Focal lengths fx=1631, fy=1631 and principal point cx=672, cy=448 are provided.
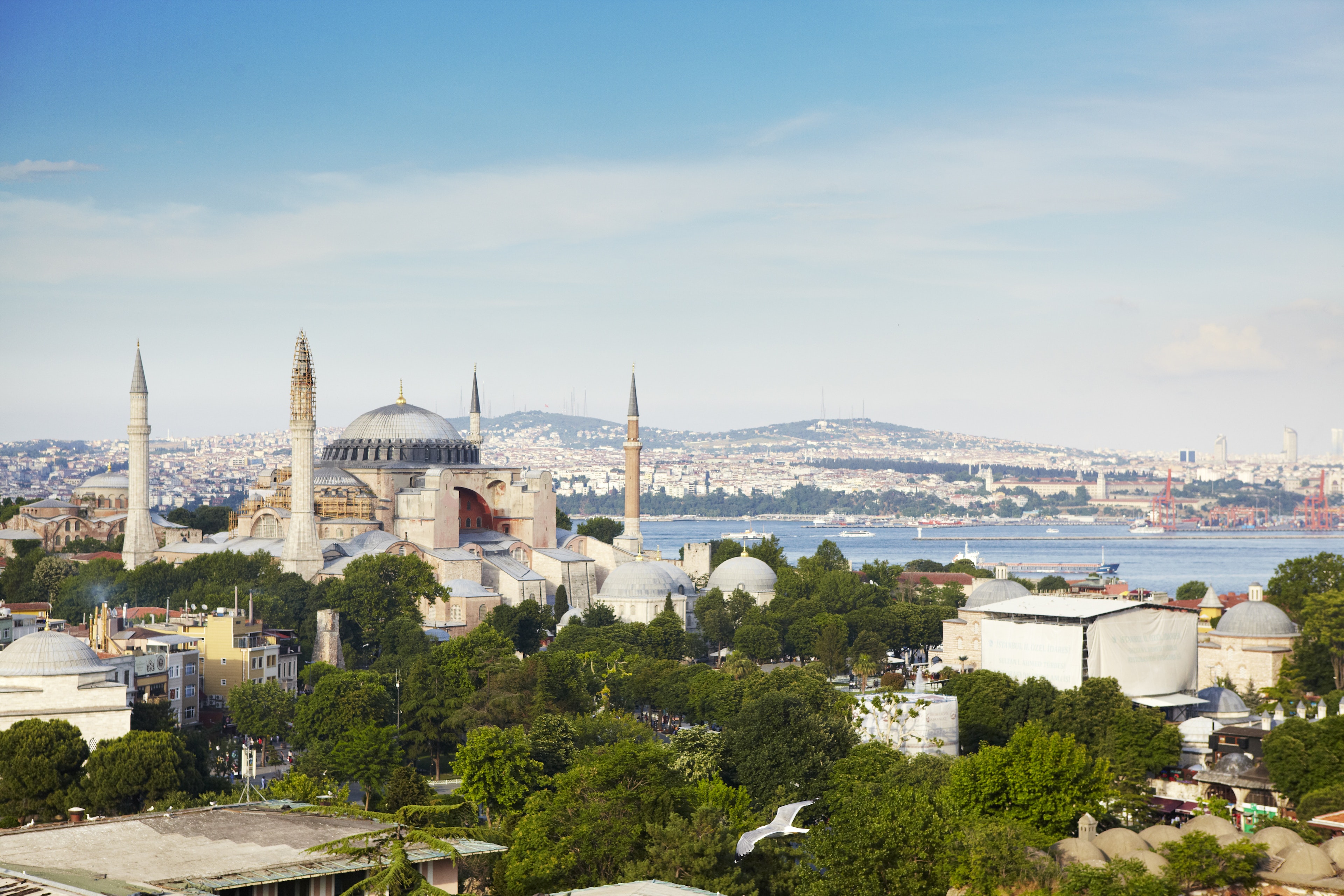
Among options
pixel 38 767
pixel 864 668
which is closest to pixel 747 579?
pixel 864 668

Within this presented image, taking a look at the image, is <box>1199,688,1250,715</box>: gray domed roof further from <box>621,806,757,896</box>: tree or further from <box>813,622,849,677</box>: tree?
<box>621,806,757,896</box>: tree

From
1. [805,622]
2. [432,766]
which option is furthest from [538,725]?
[805,622]

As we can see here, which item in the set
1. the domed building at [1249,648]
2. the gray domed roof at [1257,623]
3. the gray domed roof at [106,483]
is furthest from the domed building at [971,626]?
the gray domed roof at [106,483]

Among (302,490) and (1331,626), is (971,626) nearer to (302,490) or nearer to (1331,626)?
(1331,626)

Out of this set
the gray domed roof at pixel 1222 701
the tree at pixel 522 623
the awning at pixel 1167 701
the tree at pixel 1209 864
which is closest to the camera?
the tree at pixel 1209 864

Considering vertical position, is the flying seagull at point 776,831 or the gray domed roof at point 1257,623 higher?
the gray domed roof at point 1257,623

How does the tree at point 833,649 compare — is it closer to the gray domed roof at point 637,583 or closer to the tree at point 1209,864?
the gray domed roof at point 637,583

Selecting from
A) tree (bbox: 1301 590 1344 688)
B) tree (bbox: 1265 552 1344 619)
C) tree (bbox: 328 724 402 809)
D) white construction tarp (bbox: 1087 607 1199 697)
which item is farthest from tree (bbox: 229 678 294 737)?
tree (bbox: 1265 552 1344 619)
